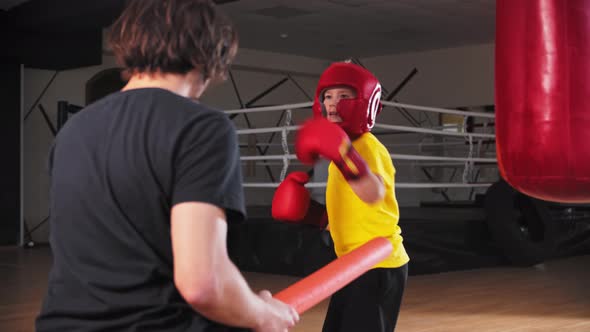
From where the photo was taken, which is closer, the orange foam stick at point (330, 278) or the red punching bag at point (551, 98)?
the orange foam stick at point (330, 278)

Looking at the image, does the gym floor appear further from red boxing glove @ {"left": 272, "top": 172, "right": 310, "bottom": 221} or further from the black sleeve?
the black sleeve

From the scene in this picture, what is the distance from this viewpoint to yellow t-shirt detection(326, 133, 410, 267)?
1.91 metres

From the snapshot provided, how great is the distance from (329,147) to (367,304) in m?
0.44

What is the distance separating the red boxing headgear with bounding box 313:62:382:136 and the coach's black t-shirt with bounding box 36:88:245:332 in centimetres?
113

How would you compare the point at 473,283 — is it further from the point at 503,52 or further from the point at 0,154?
the point at 0,154

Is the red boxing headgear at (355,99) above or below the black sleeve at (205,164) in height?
below

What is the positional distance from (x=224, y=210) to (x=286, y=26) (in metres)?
8.31

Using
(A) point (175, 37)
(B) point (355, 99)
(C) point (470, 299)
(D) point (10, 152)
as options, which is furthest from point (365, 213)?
(D) point (10, 152)

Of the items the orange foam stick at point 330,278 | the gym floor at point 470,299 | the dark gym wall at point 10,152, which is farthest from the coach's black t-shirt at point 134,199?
the dark gym wall at point 10,152

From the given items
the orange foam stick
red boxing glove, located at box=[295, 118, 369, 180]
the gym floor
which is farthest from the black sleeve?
the gym floor

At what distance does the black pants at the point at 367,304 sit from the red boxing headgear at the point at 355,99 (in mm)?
391

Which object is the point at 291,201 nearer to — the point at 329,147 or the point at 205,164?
the point at 329,147

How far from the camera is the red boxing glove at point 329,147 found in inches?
63.2

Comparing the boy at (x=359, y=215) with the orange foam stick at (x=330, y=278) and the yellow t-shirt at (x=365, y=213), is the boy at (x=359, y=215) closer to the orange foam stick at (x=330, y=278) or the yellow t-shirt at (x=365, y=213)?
the yellow t-shirt at (x=365, y=213)
